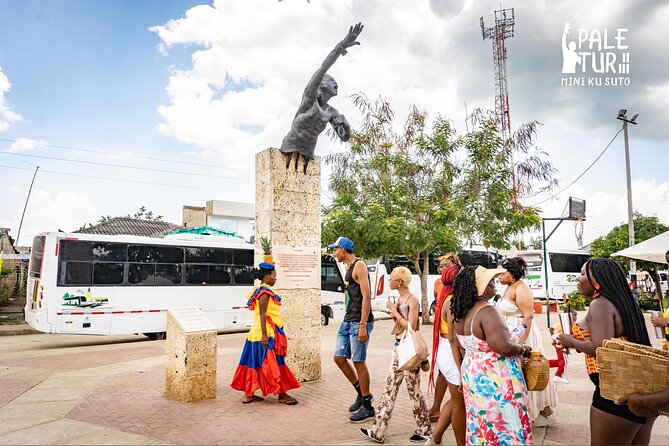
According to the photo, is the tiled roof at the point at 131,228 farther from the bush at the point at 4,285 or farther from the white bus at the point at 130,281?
the white bus at the point at 130,281

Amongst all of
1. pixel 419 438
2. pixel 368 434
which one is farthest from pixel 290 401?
pixel 419 438

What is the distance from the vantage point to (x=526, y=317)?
15.8 feet

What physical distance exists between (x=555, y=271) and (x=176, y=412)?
85.0ft

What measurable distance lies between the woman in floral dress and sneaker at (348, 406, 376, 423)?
74.3 inches

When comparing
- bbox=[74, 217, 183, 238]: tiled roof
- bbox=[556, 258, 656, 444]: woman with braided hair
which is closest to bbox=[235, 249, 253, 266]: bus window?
bbox=[556, 258, 656, 444]: woman with braided hair

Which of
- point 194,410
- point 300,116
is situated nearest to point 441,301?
point 194,410

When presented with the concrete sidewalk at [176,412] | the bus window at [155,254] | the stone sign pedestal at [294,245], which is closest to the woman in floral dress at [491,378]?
the concrete sidewalk at [176,412]

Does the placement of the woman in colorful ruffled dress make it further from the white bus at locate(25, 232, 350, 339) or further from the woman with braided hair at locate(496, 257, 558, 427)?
the white bus at locate(25, 232, 350, 339)

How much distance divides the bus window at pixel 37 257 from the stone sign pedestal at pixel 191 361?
7431 millimetres

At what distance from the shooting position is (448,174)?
46.7 feet

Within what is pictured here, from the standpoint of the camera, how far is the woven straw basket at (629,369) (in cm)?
245

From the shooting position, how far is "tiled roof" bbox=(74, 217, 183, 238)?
88.2 feet

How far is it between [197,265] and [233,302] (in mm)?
1568

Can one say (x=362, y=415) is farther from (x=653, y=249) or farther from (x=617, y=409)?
(x=653, y=249)
